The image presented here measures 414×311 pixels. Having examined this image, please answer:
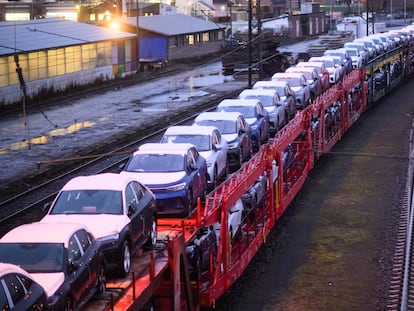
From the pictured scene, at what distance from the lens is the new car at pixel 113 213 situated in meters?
12.1

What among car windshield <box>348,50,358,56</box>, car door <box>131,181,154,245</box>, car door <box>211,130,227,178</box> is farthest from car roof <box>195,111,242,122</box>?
car windshield <box>348,50,358,56</box>

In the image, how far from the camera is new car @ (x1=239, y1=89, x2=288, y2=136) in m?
27.6

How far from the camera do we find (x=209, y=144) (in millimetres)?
19625

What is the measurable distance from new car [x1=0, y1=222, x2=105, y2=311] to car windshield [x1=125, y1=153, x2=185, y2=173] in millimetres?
5448

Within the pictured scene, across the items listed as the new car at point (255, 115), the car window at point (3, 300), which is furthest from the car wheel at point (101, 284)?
the new car at point (255, 115)

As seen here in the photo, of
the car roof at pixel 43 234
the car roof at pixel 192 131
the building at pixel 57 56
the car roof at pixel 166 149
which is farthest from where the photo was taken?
the building at pixel 57 56

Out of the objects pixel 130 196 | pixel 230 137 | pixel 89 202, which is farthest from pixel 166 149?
pixel 230 137

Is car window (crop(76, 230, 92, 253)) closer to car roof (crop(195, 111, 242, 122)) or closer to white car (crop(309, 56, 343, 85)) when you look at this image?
car roof (crop(195, 111, 242, 122))

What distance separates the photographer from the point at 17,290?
8.93 meters

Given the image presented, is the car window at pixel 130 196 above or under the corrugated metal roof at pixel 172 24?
under

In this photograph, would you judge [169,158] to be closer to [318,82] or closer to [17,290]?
[17,290]

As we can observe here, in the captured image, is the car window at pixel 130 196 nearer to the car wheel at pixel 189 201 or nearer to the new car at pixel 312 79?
the car wheel at pixel 189 201

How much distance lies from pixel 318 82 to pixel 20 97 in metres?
18.1

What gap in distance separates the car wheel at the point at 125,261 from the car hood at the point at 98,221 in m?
0.29
